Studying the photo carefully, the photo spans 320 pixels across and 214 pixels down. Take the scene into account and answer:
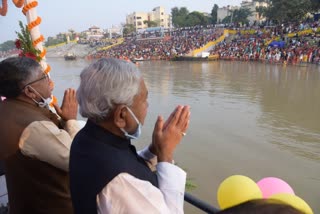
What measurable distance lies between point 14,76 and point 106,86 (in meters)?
0.84

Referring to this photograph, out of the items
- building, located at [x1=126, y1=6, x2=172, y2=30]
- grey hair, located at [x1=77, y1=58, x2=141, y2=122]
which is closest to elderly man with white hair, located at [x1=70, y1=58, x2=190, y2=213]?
grey hair, located at [x1=77, y1=58, x2=141, y2=122]

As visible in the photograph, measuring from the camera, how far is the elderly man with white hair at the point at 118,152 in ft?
3.29

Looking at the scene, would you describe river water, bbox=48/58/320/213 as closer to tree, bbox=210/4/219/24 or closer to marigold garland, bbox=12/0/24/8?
marigold garland, bbox=12/0/24/8

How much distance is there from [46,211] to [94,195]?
70cm

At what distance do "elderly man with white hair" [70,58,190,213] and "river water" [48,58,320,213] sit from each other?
380cm


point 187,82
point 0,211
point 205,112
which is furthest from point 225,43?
point 0,211

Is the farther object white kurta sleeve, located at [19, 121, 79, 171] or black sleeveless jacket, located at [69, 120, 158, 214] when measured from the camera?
white kurta sleeve, located at [19, 121, 79, 171]

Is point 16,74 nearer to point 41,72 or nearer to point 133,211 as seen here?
point 41,72

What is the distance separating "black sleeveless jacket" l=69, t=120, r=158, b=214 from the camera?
1021mm

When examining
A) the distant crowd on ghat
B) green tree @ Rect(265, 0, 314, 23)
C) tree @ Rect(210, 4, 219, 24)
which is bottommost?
the distant crowd on ghat

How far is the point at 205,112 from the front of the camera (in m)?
10.2

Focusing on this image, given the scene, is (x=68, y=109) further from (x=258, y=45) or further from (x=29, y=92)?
(x=258, y=45)

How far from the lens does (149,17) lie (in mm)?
95875

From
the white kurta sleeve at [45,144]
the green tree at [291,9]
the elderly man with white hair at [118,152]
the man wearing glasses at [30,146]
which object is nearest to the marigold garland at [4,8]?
the man wearing glasses at [30,146]
